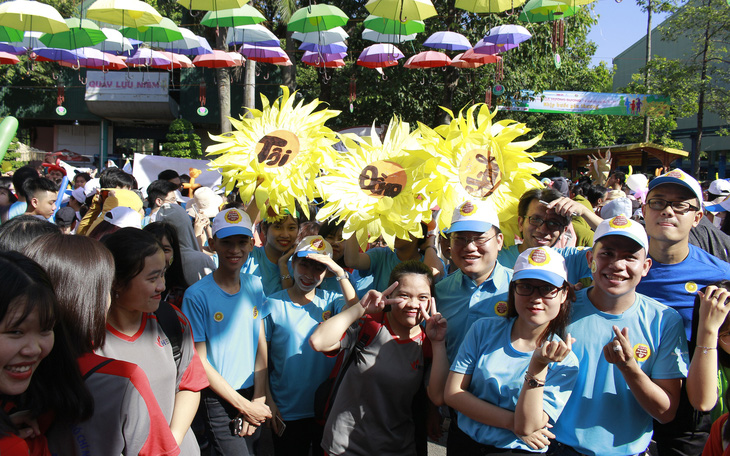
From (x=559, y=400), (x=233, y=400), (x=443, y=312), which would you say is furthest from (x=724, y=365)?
(x=233, y=400)

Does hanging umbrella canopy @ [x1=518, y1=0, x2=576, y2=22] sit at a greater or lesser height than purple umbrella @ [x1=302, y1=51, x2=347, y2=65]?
lesser

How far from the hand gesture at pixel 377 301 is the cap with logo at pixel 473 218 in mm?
445

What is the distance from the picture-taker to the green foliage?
17859 millimetres

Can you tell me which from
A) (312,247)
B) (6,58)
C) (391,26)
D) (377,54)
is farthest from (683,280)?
(6,58)

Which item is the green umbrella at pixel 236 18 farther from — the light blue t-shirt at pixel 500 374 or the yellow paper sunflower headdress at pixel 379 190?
the light blue t-shirt at pixel 500 374

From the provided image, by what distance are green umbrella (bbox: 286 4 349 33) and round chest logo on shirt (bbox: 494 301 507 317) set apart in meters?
6.17

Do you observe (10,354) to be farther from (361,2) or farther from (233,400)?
(361,2)

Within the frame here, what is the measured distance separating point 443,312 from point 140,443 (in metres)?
1.66

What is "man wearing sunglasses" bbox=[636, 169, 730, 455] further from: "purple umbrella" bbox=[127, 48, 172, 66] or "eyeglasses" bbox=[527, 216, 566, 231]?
"purple umbrella" bbox=[127, 48, 172, 66]

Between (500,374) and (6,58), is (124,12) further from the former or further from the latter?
(500,374)

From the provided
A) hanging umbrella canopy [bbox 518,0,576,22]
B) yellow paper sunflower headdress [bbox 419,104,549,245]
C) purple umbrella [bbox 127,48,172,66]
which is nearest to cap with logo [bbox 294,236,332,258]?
yellow paper sunflower headdress [bbox 419,104,549,245]

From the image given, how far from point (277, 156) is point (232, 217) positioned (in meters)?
0.47

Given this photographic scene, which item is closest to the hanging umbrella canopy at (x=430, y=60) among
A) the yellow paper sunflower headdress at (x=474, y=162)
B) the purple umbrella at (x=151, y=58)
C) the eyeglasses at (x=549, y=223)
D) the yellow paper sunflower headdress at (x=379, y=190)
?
the purple umbrella at (x=151, y=58)

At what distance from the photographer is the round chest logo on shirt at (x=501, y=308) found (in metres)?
2.72
